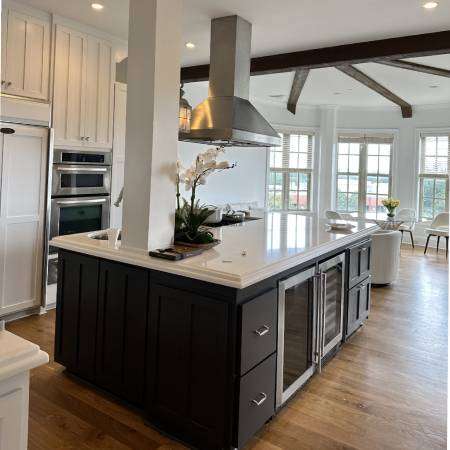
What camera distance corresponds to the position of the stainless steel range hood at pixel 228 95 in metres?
3.56

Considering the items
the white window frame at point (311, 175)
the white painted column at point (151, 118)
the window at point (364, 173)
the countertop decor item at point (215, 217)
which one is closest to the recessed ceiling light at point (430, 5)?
the white painted column at point (151, 118)

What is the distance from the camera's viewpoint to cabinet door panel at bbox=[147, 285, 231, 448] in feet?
6.47

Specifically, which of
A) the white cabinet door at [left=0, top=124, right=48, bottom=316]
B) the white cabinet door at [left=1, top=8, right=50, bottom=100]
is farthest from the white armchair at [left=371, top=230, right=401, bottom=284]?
the white cabinet door at [left=1, top=8, right=50, bottom=100]

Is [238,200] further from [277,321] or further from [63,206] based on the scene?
A: [277,321]

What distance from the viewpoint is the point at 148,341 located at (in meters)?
2.24

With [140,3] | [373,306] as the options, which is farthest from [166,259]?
[373,306]

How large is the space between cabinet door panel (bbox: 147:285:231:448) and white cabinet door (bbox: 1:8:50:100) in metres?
2.40

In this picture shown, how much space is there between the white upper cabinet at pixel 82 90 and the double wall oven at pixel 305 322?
8.58 ft

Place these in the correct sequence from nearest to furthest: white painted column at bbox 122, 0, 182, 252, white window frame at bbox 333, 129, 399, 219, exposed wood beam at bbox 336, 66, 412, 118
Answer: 1. white painted column at bbox 122, 0, 182, 252
2. exposed wood beam at bbox 336, 66, 412, 118
3. white window frame at bbox 333, 129, 399, 219

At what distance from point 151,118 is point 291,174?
6.77 meters

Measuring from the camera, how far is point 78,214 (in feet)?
13.4

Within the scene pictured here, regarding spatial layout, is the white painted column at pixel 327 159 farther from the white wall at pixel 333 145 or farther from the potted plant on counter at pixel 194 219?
the potted plant on counter at pixel 194 219

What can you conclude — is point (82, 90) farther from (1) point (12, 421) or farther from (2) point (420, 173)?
(2) point (420, 173)

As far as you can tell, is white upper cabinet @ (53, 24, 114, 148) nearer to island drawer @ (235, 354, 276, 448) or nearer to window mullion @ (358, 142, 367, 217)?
island drawer @ (235, 354, 276, 448)
